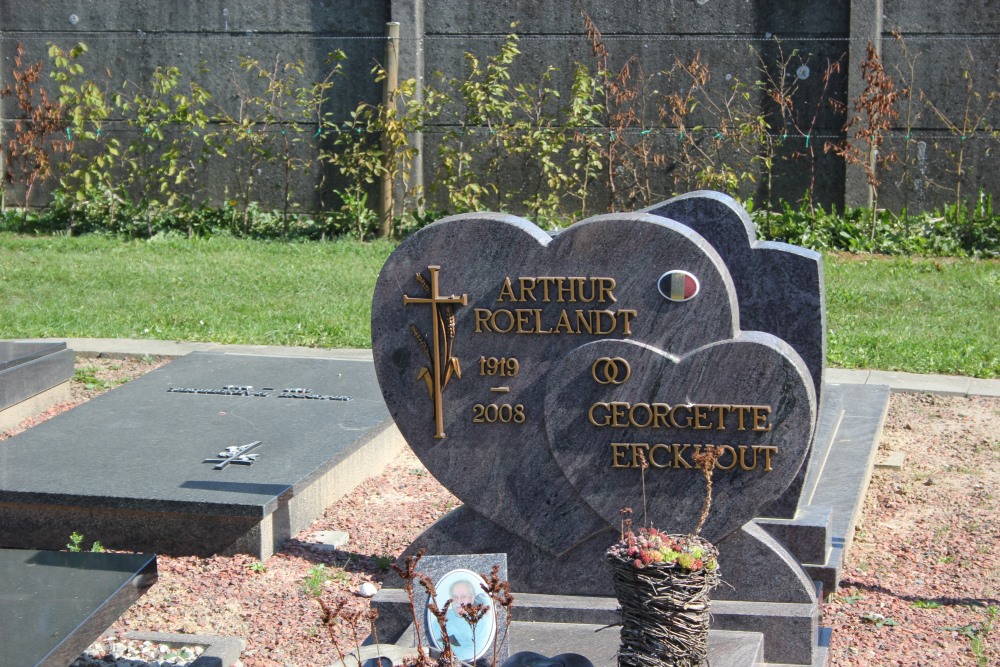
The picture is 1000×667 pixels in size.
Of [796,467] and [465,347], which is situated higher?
[465,347]

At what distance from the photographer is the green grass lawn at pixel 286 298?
8.30 metres

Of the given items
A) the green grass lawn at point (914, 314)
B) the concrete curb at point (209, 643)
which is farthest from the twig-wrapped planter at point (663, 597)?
the green grass lawn at point (914, 314)

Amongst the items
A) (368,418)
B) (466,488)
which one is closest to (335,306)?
(368,418)

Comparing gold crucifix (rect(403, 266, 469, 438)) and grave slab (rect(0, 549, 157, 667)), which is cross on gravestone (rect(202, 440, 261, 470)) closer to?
grave slab (rect(0, 549, 157, 667))

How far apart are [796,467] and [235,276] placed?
7320 millimetres

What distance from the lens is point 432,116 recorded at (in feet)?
40.4

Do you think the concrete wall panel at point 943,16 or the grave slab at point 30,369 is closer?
the grave slab at point 30,369

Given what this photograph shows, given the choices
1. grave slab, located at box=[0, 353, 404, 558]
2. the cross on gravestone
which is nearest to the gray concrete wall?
grave slab, located at box=[0, 353, 404, 558]

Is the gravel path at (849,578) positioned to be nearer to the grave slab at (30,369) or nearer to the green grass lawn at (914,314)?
the green grass lawn at (914,314)

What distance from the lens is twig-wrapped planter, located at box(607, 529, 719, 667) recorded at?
3447mm

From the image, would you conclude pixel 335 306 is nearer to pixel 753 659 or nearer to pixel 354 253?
Result: pixel 354 253

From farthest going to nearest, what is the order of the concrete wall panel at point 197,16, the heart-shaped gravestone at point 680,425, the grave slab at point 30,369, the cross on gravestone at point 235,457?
the concrete wall panel at point 197,16, the grave slab at point 30,369, the cross on gravestone at point 235,457, the heart-shaped gravestone at point 680,425

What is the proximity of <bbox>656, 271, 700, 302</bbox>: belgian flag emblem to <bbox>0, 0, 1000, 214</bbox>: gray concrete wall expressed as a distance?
8.03 metres

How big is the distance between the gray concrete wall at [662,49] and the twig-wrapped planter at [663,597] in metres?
8.79
